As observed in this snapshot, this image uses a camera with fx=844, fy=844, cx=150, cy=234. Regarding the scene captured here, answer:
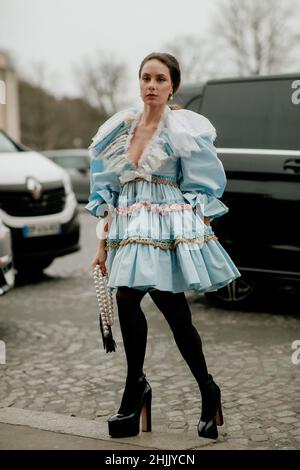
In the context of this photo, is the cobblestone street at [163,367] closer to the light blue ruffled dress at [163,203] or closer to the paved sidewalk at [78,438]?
the paved sidewalk at [78,438]

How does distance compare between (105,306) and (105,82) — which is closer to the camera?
(105,306)

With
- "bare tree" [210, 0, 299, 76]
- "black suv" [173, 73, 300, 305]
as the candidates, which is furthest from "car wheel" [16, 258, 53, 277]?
"bare tree" [210, 0, 299, 76]

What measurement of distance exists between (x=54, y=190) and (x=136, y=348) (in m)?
5.56

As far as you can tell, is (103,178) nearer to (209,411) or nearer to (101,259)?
(101,259)

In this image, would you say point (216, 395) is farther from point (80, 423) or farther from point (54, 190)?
point (54, 190)

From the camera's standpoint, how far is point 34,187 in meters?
9.00

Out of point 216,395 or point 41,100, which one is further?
point 41,100

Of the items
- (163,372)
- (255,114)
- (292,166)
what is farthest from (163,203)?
(255,114)

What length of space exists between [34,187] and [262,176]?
303 centimetres

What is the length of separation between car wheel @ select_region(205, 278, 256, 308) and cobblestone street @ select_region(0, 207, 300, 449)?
103mm

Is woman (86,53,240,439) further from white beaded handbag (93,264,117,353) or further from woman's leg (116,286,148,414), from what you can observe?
white beaded handbag (93,264,117,353)

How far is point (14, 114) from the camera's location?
51562mm

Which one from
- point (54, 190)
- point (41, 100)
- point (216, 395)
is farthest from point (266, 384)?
point (41, 100)

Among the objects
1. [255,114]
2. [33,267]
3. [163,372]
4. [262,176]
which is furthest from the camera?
[33,267]
